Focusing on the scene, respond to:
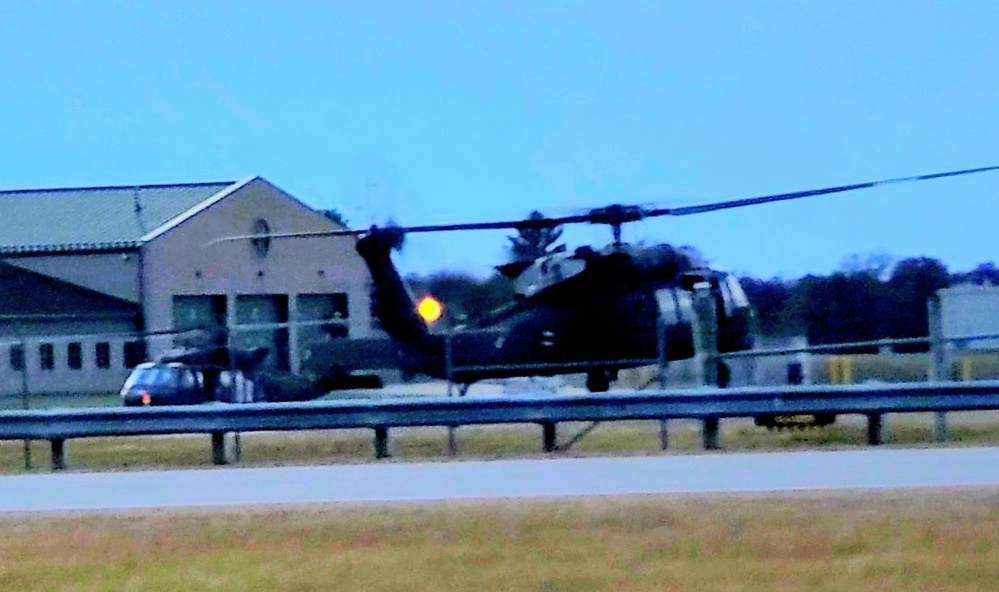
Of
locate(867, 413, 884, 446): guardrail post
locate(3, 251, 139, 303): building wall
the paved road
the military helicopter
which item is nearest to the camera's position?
the paved road

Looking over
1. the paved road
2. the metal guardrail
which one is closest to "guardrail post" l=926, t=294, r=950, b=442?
the metal guardrail

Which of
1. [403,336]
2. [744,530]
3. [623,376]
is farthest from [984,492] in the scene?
[623,376]

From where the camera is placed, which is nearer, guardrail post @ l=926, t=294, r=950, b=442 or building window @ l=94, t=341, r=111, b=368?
guardrail post @ l=926, t=294, r=950, b=442

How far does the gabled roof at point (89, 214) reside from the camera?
43.2 m

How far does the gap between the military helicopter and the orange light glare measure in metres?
0.10

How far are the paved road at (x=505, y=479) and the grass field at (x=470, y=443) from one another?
1273 mm

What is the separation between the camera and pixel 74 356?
34.1m

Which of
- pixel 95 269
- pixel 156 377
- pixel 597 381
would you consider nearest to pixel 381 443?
pixel 597 381

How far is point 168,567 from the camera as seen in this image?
31.0 feet

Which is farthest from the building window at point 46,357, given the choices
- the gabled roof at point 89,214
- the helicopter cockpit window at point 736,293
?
the helicopter cockpit window at point 736,293

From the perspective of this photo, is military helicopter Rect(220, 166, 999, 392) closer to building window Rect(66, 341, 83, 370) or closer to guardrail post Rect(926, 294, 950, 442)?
guardrail post Rect(926, 294, 950, 442)

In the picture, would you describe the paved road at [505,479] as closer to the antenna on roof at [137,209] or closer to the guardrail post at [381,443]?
the guardrail post at [381,443]

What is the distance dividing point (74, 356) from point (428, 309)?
12.4m

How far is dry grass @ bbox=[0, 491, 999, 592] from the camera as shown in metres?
8.76
